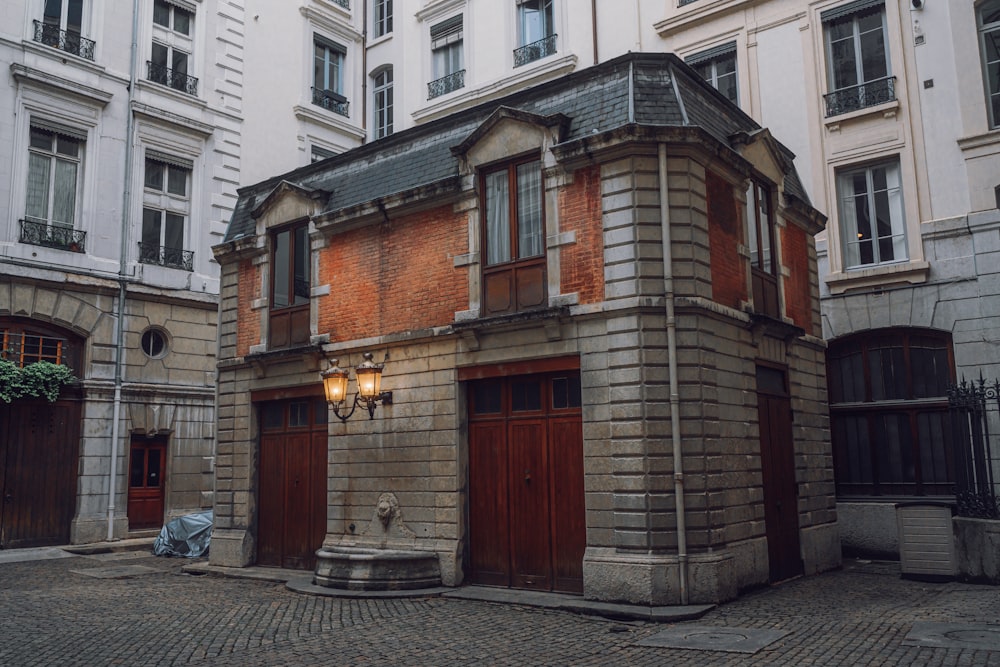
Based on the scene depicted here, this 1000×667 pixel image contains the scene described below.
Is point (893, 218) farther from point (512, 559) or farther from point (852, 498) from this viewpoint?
point (512, 559)

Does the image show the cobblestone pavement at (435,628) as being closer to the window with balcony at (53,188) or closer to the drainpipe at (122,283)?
the drainpipe at (122,283)

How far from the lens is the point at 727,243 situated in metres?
12.6

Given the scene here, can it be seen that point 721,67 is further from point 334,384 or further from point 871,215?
point 334,384

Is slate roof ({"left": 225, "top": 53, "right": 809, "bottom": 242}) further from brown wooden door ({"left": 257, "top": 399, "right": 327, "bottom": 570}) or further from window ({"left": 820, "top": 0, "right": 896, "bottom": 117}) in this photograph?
brown wooden door ({"left": 257, "top": 399, "right": 327, "bottom": 570})

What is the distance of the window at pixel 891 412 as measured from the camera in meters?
16.4

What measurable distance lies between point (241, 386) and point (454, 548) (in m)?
6.20

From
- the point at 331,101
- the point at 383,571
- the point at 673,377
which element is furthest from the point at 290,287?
the point at 331,101

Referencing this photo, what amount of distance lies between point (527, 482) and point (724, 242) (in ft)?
14.9

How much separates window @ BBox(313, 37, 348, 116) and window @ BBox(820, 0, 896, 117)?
646 inches

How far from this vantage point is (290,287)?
52.3 feet

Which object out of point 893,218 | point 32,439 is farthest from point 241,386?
point 893,218

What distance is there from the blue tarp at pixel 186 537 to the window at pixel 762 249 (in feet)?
40.9

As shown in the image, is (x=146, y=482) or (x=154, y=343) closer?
(x=146, y=482)

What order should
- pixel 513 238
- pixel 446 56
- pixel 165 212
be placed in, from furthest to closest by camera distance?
pixel 446 56
pixel 165 212
pixel 513 238
